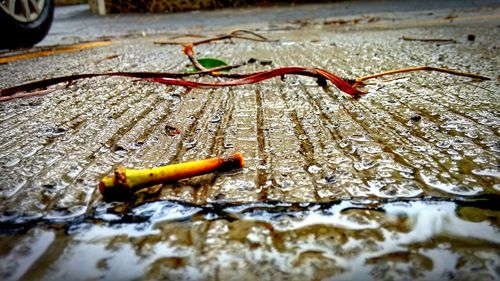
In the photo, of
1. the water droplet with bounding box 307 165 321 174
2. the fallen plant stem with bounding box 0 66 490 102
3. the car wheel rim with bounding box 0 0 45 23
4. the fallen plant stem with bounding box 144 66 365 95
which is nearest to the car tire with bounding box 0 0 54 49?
the car wheel rim with bounding box 0 0 45 23

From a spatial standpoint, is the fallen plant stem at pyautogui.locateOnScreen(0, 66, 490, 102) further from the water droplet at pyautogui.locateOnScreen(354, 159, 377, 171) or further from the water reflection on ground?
the water reflection on ground

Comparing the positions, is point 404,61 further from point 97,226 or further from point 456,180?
point 97,226

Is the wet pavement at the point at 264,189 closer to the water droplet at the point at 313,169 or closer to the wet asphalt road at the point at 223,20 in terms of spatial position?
the water droplet at the point at 313,169

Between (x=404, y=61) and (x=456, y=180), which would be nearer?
(x=456, y=180)

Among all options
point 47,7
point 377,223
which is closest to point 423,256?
point 377,223

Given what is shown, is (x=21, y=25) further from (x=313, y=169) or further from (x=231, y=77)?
(x=313, y=169)

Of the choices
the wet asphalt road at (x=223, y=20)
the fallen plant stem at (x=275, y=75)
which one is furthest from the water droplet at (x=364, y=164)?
the wet asphalt road at (x=223, y=20)
